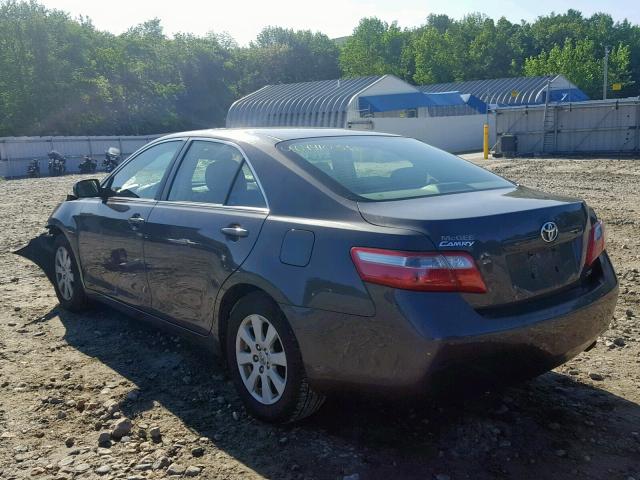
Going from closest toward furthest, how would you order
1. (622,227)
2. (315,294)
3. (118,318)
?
(315,294) → (118,318) → (622,227)

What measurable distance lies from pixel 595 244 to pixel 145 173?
10.6 feet

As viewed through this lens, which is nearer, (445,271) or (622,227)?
(445,271)

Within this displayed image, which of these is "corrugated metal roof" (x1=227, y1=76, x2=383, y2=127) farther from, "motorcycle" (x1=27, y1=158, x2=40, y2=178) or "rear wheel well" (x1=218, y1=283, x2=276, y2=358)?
"rear wheel well" (x1=218, y1=283, x2=276, y2=358)

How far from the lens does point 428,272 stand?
2906 millimetres

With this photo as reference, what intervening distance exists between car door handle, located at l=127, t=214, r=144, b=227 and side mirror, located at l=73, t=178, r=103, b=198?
0.74 m

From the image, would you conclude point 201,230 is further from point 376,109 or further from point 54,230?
point 376,109

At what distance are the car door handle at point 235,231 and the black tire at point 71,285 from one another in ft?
7.74

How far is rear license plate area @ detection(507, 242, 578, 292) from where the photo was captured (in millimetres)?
3105

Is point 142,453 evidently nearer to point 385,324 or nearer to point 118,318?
point 385,324

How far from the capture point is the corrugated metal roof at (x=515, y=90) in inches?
1611

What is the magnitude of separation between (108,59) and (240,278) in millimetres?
56904

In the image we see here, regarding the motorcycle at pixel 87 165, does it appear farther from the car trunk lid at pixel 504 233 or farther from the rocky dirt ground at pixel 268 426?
the car trunk lid at pixel 504 233

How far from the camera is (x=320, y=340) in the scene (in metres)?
3.20

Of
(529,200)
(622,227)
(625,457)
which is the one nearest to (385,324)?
(529,200)
